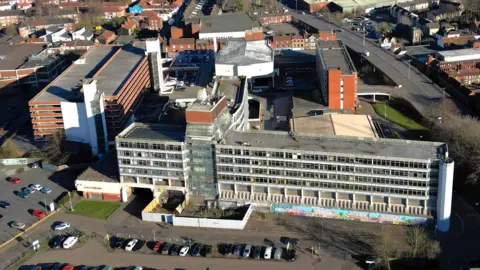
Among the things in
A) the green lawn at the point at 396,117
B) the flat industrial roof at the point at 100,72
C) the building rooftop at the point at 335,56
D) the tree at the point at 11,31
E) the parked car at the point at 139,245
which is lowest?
the parked car at the point at 139,245

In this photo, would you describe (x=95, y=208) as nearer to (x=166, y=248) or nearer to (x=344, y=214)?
(x=166, y=248)

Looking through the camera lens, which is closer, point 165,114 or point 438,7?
point 165,114

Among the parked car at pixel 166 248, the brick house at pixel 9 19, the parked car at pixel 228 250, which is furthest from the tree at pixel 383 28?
the parked car at pixel 166 248

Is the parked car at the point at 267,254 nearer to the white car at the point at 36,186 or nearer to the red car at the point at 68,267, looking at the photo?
the red car at the point at 68,267

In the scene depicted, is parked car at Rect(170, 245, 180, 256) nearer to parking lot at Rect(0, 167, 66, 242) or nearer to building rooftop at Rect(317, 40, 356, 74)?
parking lot at Rect(0, 167, 66, 242)

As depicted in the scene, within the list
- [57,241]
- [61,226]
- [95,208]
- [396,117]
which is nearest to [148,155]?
[95,208]

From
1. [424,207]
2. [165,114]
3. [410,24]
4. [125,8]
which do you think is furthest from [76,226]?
[125,8]

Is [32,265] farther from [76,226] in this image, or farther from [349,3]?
[349,3]
